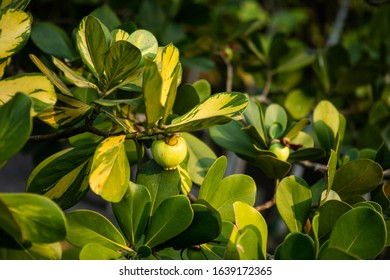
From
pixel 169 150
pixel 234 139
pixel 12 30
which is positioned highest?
pixel 12 30

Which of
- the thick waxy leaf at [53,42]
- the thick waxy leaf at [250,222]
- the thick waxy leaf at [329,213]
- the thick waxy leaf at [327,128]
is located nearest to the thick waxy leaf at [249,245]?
the thick waxy leaf at [250,222]

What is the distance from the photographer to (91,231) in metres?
0.59

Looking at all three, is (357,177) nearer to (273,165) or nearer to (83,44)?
(273,165)

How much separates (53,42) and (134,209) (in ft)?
1.53

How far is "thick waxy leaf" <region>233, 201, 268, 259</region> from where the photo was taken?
56cm

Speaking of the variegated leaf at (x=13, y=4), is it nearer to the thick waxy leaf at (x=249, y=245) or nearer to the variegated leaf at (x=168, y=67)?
the variegated leaf at (x=168, y=67)

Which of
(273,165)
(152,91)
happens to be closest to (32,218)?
(152,91)

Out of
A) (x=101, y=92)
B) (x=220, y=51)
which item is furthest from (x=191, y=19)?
(x=101, y=92)

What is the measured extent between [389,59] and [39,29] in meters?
1.11

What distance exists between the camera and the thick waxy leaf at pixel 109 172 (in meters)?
0.54

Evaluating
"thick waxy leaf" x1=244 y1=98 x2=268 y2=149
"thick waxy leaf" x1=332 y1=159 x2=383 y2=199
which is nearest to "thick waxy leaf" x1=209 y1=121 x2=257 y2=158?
"thick waxy leaf" x1=244 y1=98 x2=268 y2=149

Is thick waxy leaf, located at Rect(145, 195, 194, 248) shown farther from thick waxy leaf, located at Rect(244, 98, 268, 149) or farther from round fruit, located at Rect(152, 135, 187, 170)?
thick waxy leaf, located at Rect(244, 98, 268, 149)

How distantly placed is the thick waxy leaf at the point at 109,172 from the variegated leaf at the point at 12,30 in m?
0.16
